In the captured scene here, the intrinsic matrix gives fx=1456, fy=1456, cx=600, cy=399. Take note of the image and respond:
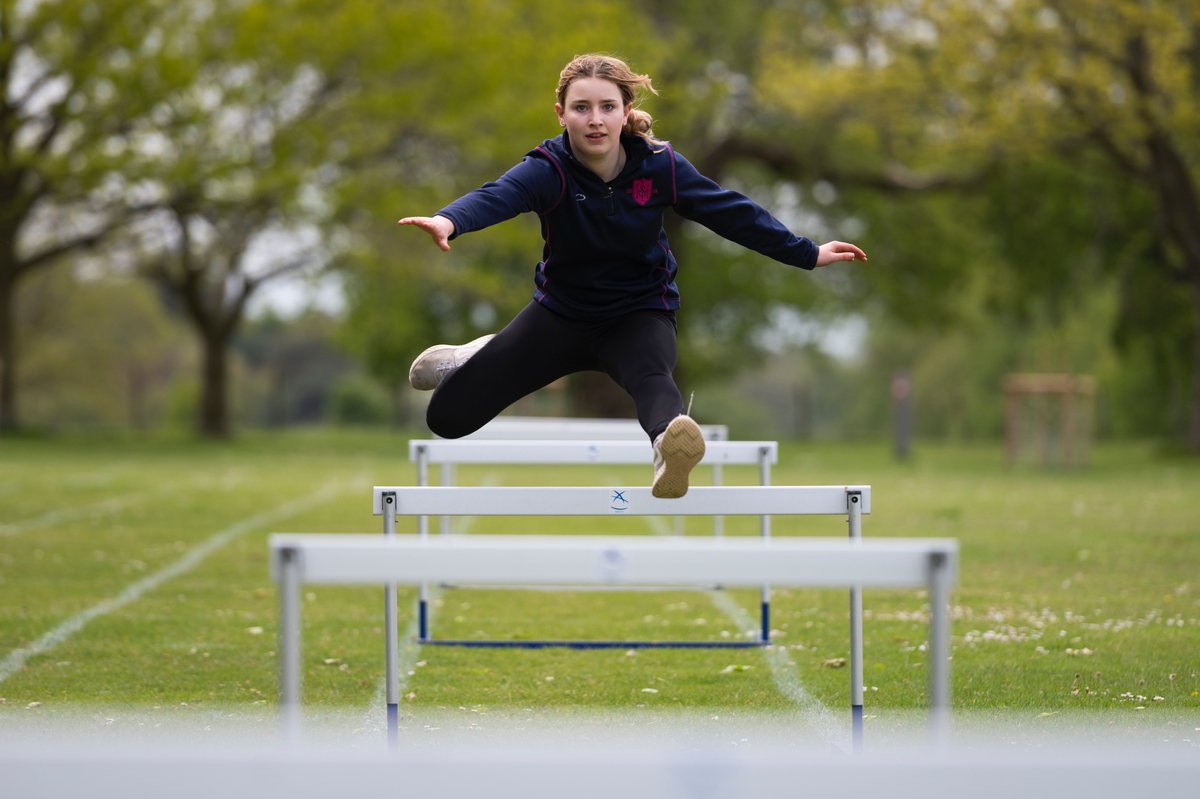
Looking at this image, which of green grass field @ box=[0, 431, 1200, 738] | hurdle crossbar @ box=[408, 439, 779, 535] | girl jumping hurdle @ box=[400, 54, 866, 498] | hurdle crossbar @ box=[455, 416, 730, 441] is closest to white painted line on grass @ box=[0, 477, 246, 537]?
green grass field @ box=[0, 431, 1200, 738]

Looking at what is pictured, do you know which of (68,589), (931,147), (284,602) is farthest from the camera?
(931,147)

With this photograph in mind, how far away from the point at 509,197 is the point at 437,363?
3.25 feet

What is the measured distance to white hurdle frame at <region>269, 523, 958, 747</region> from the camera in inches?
117

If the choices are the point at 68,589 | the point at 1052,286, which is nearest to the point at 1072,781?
the point at 68,589

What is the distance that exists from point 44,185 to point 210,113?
10.3 feet

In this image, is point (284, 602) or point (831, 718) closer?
point (284, 602)

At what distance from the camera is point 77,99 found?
2603 cm

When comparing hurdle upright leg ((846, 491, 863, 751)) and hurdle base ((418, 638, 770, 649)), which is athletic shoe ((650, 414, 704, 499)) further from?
hurdle base ((418, 638, 770, 649))

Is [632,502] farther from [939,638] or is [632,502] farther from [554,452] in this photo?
[554,452]

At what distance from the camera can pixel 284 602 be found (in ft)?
9.81

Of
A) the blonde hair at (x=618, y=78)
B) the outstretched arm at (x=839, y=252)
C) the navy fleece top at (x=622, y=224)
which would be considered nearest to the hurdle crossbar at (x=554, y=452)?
the navy fleece top at (x=622, y=224)

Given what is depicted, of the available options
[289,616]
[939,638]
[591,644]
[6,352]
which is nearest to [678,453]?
[939,638]

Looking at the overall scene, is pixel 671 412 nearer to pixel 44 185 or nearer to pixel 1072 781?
pixel 1072 781

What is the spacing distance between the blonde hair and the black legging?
69 centimetres
